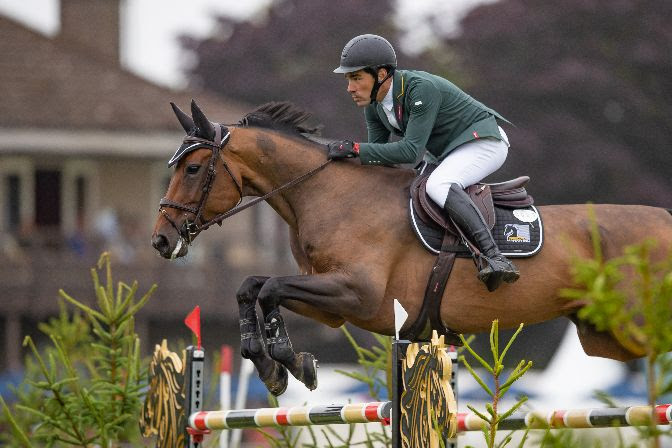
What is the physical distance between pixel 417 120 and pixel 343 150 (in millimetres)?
473

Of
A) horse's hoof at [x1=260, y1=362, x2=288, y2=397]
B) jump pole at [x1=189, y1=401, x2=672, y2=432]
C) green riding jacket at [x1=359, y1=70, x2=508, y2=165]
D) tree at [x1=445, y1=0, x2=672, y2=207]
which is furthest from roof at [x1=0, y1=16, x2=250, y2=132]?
jump pole at [x1=189, y1=401, x2=672, y2=432]

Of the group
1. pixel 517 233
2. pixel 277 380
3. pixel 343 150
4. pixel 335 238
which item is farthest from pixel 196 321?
pixel 517 233

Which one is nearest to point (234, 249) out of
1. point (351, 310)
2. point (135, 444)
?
point (135, 444)

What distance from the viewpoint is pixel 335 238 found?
6.70m

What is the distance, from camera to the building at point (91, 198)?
24.4 m

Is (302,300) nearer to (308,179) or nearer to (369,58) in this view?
(308,179)

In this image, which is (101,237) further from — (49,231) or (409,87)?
(409,87)

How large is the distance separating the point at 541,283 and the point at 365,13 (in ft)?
96.1

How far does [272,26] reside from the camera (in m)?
36.8

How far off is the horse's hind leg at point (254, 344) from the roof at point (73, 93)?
19.0 metres

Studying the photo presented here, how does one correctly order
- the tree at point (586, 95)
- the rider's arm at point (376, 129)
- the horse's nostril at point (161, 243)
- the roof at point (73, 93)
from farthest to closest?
the tree at point (586, 95), the roof at point (73, 93), the rider's arm at point (376, 129), the horse's nostril at point (161, 243)

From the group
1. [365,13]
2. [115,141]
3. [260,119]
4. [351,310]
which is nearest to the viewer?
[351,310]

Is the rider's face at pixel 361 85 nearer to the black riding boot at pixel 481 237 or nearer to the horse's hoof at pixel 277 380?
the black riding boot at pixel 481 237

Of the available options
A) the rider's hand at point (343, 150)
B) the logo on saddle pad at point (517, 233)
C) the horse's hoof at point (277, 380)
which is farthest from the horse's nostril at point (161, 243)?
the logo on saddle pad at point (517, 233)
